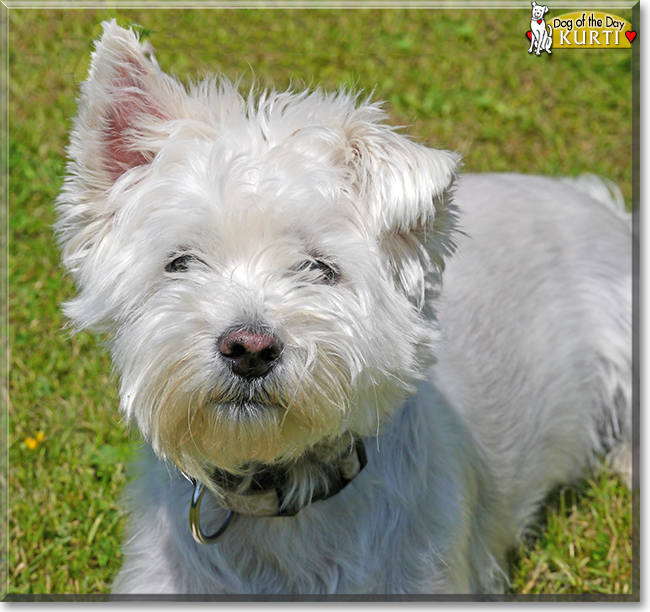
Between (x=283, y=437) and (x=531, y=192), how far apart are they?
8.70 ft

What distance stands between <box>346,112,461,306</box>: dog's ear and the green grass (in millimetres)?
2126

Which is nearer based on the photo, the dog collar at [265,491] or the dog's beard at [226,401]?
the dog's beard at [226,401]

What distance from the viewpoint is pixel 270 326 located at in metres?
2.00

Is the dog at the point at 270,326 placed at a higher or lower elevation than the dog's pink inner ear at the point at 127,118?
lower

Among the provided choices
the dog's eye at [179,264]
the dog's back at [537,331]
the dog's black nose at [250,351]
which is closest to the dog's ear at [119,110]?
the dog's eye at [179,264]

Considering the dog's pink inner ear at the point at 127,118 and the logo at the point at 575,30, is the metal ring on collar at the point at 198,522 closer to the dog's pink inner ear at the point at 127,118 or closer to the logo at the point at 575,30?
the dog's pink inner ear at the point at 127,118

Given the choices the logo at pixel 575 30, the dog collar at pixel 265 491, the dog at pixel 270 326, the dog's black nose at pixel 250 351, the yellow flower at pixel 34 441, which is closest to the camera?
the dog's black nose at pixel 250 351

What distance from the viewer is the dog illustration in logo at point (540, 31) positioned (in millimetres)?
3125

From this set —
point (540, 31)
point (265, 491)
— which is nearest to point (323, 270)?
point (265, 491)

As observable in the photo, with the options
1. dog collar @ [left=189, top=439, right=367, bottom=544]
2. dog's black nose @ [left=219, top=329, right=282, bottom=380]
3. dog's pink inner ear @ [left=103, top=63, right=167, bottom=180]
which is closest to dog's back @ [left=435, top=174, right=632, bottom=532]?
dog collar @ [left=189, top=439, right=367, bottom=544]

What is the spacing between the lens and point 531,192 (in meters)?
4.19

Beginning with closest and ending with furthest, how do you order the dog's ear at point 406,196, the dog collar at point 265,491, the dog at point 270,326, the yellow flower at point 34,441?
the dog at point 270,326 < the dog's ear at point 406,196 < the dog collar at point 265,491 < the yellow flower at point 34,441

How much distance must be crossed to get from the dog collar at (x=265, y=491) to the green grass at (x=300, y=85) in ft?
5.03

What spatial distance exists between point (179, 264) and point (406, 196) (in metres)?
0.74
